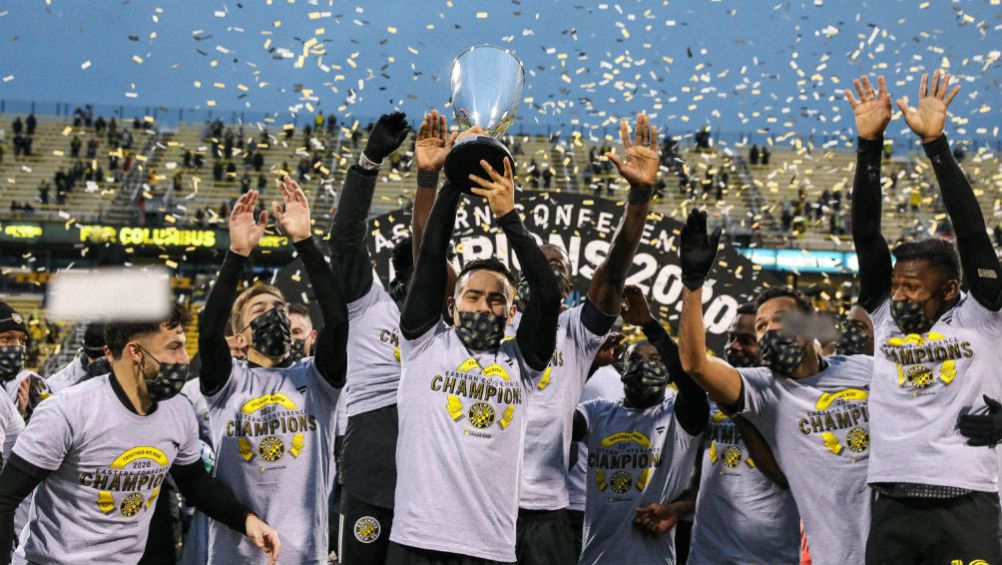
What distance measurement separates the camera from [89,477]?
4.45 m

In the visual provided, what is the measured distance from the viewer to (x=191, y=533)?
21.0 ft

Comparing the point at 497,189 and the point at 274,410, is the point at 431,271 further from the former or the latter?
the point at 274,410

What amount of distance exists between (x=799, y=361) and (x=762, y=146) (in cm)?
→ 3253

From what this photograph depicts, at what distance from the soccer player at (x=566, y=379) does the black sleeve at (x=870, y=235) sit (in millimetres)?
991

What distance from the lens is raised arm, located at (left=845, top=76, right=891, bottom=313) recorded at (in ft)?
16.3

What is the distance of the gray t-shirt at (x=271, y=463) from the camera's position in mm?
4793

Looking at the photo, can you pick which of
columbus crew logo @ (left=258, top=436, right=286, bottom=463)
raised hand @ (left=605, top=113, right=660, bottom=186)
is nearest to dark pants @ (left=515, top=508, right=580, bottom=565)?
columbus crew logo @ (left=258, top=436, right=286, bottom=463)

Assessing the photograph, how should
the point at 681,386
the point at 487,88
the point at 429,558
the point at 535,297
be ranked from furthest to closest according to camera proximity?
the point at 681,386, the point at 487,88, the point at 535,297, the point at 429,558

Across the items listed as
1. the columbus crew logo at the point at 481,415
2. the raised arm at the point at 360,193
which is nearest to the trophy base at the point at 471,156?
the raised arm at the point at 360,193

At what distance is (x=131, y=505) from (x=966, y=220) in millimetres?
3914

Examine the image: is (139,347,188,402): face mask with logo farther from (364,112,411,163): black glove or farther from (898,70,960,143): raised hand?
(898,70,960,143): raised hand

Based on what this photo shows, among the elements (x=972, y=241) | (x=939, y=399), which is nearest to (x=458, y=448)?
(x=939, y=399)

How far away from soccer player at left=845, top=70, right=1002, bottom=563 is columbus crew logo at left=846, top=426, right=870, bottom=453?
22 centimetres

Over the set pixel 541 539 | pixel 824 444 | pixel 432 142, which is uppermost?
pixel 432 142
